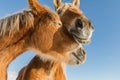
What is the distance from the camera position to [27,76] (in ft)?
21.7

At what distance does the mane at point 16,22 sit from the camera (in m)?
4.77

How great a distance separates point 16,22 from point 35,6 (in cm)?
53

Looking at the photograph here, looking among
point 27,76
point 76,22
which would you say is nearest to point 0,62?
point 76,22

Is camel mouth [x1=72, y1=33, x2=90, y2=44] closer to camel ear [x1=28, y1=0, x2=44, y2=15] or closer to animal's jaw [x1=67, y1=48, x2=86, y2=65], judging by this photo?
animal's jaw [x1=67, y1=48, x2=86, y2=65]

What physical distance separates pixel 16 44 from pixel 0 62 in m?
0.50

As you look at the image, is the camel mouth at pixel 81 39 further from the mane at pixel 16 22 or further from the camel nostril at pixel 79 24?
the mane at pixel 16 22

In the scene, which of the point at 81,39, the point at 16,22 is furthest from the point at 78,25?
the point at 16,22

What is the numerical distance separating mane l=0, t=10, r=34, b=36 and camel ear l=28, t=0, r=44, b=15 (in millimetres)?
84

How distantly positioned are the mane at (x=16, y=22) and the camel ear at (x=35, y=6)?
0.27 feet

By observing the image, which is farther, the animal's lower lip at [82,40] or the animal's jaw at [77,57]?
the animal's jaw at [77,57]

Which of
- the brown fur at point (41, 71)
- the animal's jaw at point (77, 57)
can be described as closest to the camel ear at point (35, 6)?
the animal's jaw at point (77, 57)

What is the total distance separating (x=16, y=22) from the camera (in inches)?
192

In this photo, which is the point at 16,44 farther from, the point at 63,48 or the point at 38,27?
the point at 63,48

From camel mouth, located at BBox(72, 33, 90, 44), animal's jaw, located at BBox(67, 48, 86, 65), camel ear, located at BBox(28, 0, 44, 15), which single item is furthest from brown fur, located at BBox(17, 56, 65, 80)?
camel ear, located at BBox(28, 0, 44, 15)
